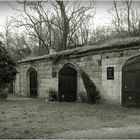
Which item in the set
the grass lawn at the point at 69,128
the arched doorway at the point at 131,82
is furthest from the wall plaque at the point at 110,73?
the grass lawn at the point at 69,128

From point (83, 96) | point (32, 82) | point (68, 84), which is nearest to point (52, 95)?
point (68, 84)

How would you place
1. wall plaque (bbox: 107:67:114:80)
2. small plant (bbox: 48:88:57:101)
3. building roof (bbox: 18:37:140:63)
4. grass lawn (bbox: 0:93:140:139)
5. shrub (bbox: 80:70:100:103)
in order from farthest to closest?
small plant (bbox: 48:88:57:101)
shrub (bbox: 80:70:100:103)
wall plaque (bbox: 107:67:114:80)
building roof (bbox: 18:37:140:63)
grass lawn (bbox: 0:93:140:139)

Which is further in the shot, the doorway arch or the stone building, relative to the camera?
the doorway arch

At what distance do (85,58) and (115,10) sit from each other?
16.0 metres

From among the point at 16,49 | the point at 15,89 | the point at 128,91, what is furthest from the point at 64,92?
the point at 16,49

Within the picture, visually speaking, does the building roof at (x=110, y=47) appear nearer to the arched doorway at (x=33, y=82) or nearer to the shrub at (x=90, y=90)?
the shrub at (x=90, y=90)

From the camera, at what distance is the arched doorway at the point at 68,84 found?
1633cm

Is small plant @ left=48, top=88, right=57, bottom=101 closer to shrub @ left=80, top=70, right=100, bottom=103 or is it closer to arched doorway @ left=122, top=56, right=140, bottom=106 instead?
shrub @ left=80, top=70, right=100, bottom=103

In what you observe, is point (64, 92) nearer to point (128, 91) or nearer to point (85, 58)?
point (85, 58)

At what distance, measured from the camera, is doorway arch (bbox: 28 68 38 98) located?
66.7 ft

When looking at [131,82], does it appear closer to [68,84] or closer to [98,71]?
[98,71]

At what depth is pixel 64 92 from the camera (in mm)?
16547

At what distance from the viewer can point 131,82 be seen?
12.9m

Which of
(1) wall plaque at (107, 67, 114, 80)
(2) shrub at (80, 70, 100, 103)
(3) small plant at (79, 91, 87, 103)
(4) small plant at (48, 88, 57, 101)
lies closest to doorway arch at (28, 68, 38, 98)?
(4) small plant at (48, 88, 57, 101)
